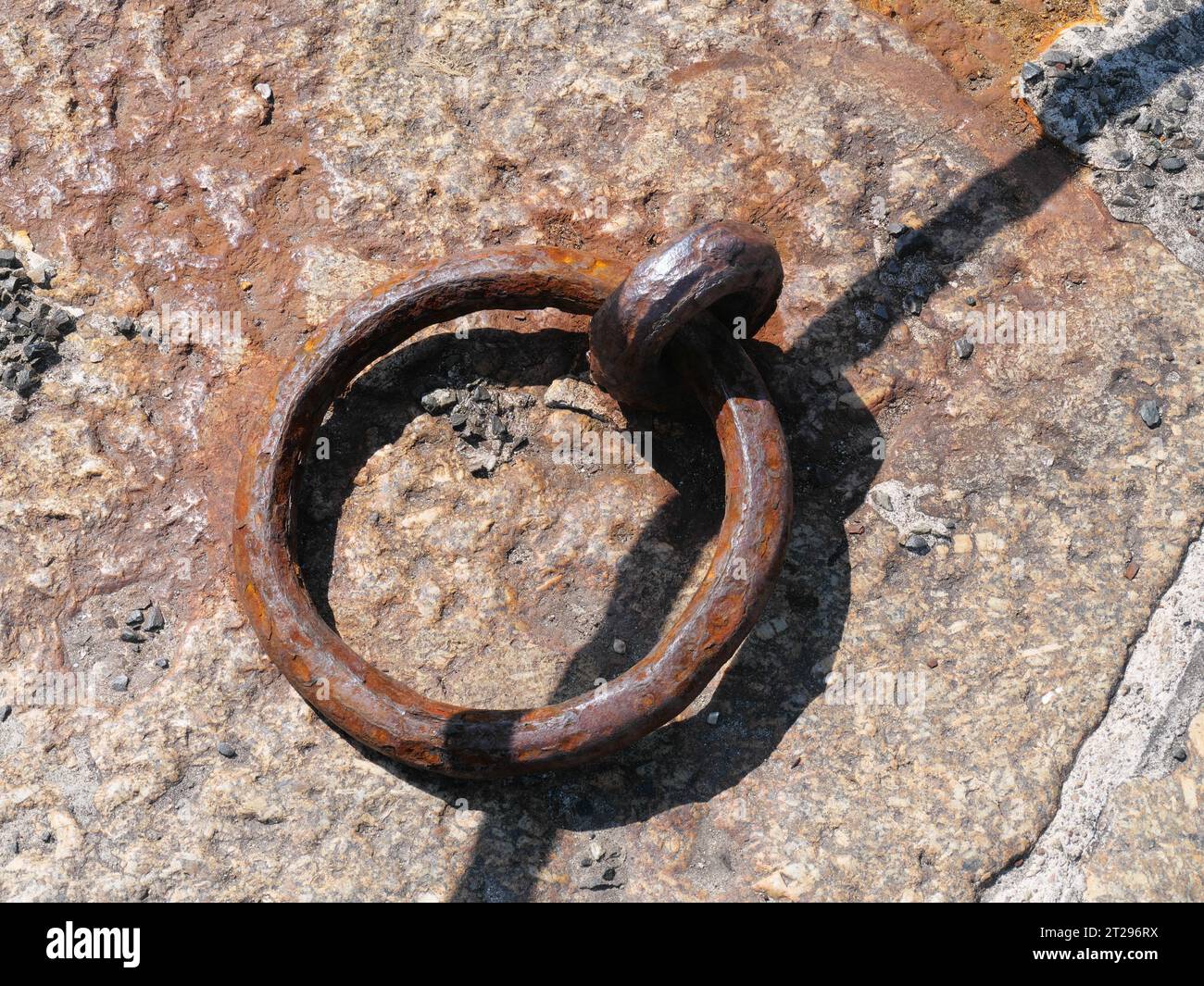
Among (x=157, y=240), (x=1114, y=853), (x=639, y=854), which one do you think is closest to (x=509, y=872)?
(x=639, y=854)

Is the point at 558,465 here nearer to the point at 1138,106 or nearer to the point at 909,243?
the point at 909,243

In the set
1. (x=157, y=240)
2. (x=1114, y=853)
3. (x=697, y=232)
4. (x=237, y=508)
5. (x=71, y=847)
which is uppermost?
(x=697, y=232)

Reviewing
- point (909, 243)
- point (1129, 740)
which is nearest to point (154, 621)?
point (909, 243)

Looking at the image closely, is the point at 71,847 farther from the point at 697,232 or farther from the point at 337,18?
the point at 337,18

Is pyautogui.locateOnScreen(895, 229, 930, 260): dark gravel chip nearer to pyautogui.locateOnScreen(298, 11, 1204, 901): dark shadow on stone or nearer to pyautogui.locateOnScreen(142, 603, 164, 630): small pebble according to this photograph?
pyautogui.locateOnScreen(298, 11, 1204, 901): dark shadow on stone

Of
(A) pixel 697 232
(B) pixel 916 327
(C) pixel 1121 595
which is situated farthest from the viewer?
(B) pixel 916 327

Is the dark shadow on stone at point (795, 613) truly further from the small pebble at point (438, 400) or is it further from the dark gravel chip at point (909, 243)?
the small pebble at point (438, 400)
